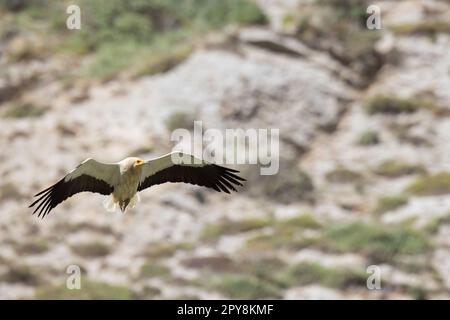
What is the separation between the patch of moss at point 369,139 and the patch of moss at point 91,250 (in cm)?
963

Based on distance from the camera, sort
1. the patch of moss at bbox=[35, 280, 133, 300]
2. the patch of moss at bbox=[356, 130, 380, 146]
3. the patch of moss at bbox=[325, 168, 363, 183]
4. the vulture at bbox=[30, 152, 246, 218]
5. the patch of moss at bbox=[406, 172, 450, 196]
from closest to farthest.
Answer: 1. the vulture at bbox=[30, 152, 246, 218]
2. the patch of moss at bbox=[35, 280, 133, 300]
3. the patch of moss at bbox=[406, 172, 450, 196]
4. the patch of moss at bbox=[325, 168, 363, 183]
5. the patch of moss at bbox=[356, 130, 380, 146]

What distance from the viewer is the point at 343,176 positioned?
31.2 metres

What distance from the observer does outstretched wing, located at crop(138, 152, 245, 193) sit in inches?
683

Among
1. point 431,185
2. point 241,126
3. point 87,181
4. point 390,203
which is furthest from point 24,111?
point 87,181

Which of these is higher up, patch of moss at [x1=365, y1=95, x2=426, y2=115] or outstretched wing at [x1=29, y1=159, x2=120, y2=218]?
patch of moss at [x1=365, y1=95, x2=426, y2=115]

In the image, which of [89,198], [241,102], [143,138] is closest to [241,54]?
[241,102]

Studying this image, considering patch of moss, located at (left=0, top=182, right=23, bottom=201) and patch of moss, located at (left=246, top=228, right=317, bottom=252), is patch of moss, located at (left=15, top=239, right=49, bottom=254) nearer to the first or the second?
patch of moss, located at (left=0, top=182, right=23, bottom=201)

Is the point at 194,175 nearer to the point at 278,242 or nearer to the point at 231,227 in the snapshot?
the point at 278,242

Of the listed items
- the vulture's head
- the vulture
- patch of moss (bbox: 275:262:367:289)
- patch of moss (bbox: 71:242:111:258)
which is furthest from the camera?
patch of moss (bbox: 71:242:111:258)

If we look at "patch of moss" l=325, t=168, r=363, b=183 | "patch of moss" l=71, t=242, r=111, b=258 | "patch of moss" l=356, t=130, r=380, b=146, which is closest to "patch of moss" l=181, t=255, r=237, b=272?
"patch of moss" l=71, t=242, r=111, b=258

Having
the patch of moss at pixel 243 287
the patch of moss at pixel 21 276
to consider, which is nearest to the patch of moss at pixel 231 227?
the patch of moss at pixel 243 287

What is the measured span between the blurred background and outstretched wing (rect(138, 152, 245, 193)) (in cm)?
767

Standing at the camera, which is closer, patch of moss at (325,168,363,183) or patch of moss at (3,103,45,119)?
patch of moss at (325,168,363,183)
